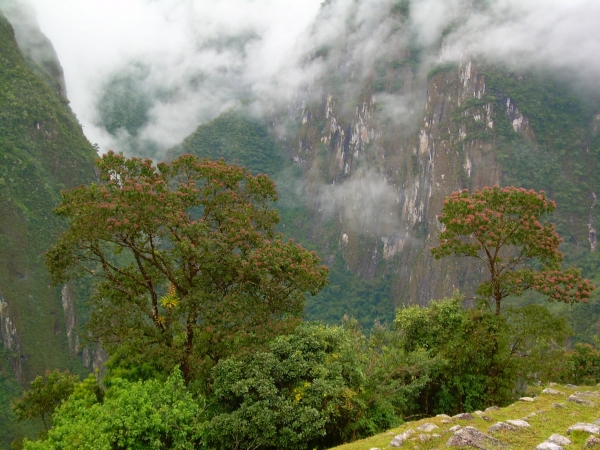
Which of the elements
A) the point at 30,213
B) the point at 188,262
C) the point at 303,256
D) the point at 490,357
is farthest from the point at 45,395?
the point at 30,213

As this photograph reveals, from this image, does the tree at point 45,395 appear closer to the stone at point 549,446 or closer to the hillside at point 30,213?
the stone at point 549,446

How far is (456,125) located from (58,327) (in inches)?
2507

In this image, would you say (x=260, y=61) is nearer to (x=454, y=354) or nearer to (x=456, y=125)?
(x=456, y=125)

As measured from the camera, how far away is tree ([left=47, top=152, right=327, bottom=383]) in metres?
11.5

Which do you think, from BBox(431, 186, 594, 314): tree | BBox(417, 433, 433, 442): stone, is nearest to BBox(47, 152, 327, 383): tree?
BBox(431, 186, 594, 314): tree

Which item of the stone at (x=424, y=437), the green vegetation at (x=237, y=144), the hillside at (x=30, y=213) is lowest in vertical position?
the stone at (x=424, y=437)

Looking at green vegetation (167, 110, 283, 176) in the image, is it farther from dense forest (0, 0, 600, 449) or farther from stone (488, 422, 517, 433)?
stone (488, 422, 517, 433)

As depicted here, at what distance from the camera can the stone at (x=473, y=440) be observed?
586 centimetres

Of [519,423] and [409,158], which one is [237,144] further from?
[519,423]

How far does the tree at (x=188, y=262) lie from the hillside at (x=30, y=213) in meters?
38.9

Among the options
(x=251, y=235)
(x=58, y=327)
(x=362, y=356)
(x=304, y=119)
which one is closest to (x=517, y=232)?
(x=362, y=356)

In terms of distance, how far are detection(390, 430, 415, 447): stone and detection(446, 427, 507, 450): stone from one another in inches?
29.5

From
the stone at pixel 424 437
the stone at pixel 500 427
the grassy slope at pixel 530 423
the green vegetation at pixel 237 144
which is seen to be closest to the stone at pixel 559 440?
the grassy slope at pixel 530 423

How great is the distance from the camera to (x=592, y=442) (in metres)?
5.43
